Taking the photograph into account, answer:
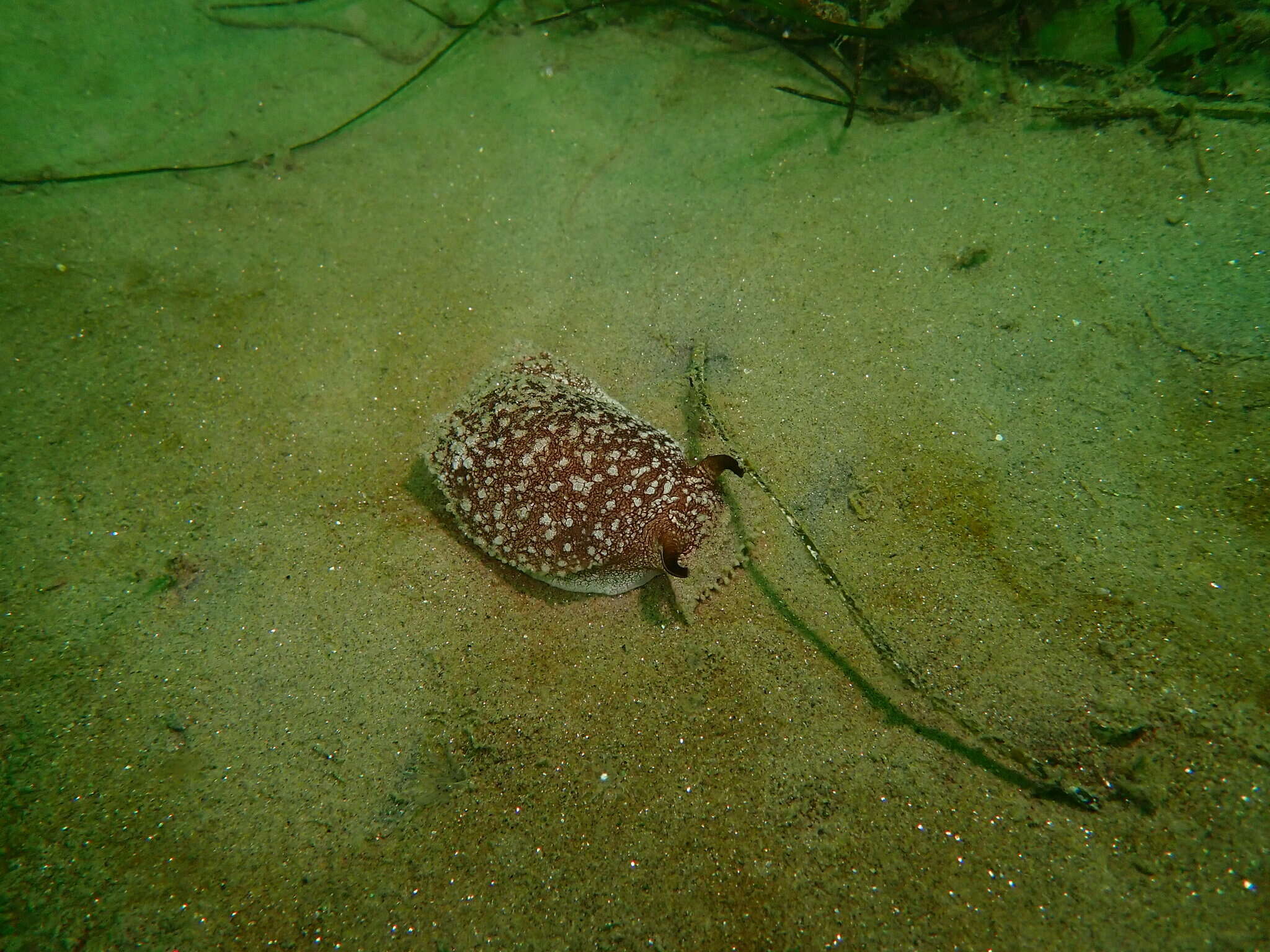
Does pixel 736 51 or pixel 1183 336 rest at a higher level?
pixel 736 51

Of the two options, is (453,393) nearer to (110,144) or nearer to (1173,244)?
(110,144)

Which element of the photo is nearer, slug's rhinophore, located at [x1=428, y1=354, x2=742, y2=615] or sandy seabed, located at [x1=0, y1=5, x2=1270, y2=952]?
sandy seabed, located at [x1=0, y1=5, x2=1270, y2=952]

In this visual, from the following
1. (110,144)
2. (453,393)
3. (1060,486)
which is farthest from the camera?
(110,144)

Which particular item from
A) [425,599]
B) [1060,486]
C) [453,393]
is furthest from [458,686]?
[1060,486]

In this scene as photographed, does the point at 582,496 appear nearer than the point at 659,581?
Yes

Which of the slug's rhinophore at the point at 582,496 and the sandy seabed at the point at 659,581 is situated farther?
the slug's rhinophore at the point at 582,496

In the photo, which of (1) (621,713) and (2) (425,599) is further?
(2) (425,599)

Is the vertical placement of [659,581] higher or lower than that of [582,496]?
lower

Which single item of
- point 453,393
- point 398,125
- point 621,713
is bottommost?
point 621,713
